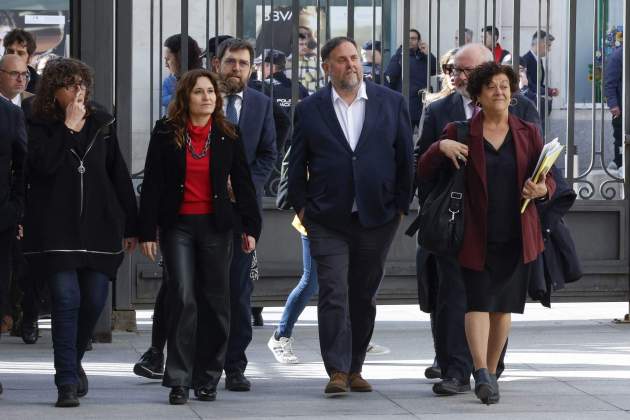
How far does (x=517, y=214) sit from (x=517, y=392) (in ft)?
3.10

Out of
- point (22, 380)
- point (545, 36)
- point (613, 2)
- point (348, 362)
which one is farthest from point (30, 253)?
point (613, 2)

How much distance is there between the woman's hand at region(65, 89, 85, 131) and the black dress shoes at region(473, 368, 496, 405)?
2.24m

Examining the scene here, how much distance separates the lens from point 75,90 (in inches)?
A: 292

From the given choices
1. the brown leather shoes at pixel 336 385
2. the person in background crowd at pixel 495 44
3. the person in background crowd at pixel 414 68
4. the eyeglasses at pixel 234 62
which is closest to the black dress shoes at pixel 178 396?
the brown leather shoes at pixel 336 385

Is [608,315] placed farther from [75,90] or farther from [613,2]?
[75,90]

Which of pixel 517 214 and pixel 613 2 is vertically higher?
pixel 613 2

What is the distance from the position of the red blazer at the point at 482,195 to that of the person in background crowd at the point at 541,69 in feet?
9.89

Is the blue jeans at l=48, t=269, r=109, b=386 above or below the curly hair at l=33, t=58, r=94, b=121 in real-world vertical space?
below

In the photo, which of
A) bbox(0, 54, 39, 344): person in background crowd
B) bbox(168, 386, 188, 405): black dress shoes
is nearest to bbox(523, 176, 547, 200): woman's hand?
bbox(168, 386, 188, 405): black dress shoes

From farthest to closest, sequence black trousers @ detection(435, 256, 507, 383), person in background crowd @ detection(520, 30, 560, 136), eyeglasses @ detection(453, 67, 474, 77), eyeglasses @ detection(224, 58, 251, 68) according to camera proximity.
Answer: person in background crowd @ detection(520, 30, 560, 136), eyeglasses @ detection(224, 58, 251, 68), eyeglasses @ detection(453, 67, 474, 77), black trousers @ detection(435, 256, 507, 383)

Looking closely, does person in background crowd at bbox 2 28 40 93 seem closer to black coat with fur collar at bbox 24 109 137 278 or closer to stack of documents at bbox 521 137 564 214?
black coat with fur collar at bbox 24 109 137 278

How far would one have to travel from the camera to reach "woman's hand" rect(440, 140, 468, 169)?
7473 mm

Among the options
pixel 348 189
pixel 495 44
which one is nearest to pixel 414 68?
pixel 495 44

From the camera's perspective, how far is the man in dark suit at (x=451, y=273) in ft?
25.3
